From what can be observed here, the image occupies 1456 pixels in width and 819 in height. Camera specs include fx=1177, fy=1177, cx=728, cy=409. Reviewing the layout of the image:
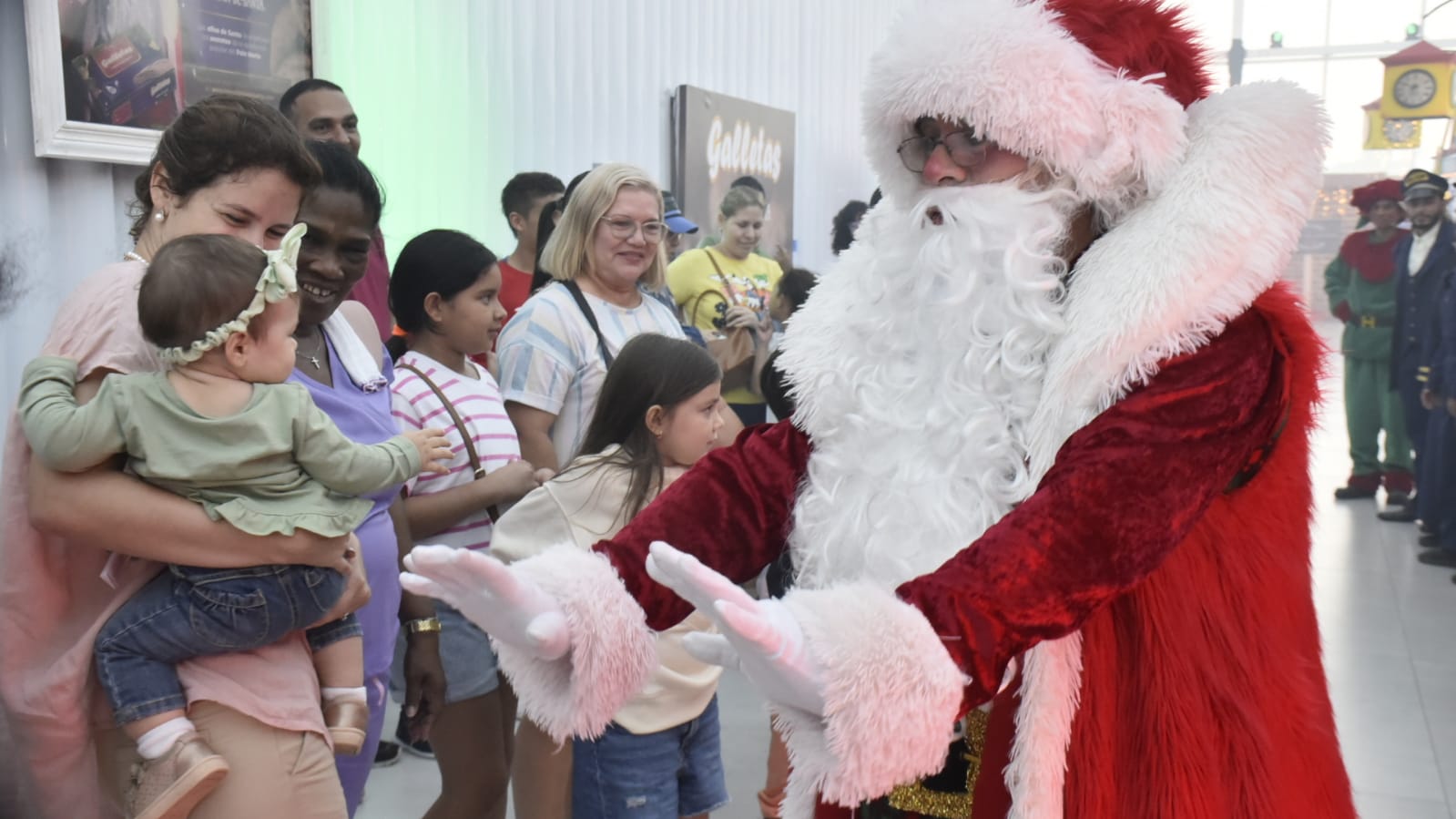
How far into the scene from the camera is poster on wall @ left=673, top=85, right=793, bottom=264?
5883 millimetres

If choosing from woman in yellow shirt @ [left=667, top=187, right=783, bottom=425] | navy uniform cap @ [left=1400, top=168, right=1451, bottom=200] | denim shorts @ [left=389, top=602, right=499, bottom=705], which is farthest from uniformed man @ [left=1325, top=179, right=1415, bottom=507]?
denim shorts @ [left=389, top=602, right=499, bottom=705]

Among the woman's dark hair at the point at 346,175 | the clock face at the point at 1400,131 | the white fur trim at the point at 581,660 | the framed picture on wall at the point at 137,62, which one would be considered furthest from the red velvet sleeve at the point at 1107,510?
the clock face at the point at 1400,131

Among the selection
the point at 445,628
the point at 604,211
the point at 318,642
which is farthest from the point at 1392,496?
the point at 318,642

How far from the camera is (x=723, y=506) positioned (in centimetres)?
134

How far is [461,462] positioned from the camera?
90.4 inches

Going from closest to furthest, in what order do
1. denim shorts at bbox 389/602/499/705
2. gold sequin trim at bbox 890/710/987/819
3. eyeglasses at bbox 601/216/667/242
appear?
gold sequin trim at bbox 890/710/987/819
denim shorts at bbox 389/602/499/705
eyeglasses at bbox 601/216/667/242

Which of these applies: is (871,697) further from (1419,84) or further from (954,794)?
(1419,84)

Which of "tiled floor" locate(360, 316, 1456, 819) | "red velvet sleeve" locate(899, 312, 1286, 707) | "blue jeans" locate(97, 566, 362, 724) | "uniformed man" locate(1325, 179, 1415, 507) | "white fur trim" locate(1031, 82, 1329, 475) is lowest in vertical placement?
"tiled floor" locate(360, 316, 1456, 819)

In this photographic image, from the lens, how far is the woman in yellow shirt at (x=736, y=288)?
4043 mm

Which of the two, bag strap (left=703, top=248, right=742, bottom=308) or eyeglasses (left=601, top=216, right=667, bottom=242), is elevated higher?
eyeglasses (left=601, top=216, right=667, bottom=242)

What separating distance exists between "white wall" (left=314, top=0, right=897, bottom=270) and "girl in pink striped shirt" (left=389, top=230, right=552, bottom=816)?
150 cm

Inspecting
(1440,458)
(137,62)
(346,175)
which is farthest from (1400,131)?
(346,175)

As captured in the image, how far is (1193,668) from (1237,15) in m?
12.6

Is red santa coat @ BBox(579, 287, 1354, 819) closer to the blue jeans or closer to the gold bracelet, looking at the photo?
the blue jeans
